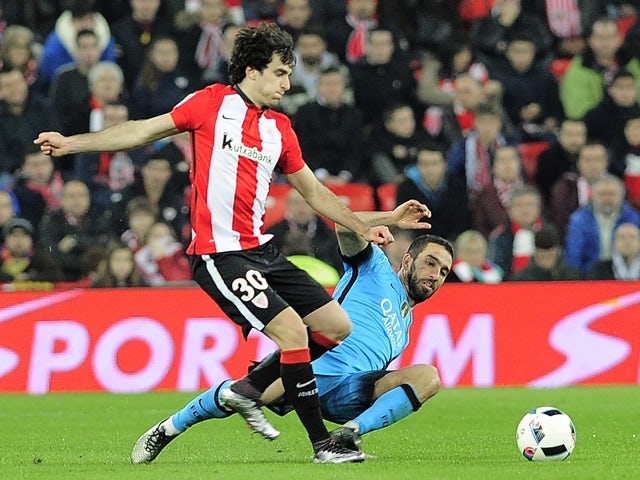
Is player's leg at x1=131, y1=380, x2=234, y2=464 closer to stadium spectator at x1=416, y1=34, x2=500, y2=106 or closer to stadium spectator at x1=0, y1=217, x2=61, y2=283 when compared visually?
stadium spectator at x1=0, y1=217, x2=61, y2=283

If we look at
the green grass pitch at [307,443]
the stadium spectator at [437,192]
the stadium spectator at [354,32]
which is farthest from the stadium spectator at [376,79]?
the green grass pitch at [307,443]

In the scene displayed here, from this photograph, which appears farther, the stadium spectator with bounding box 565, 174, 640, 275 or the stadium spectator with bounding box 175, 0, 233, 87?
the stadium spectator with bounding box 175, 0, 233, 87

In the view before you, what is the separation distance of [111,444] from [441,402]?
4362 mm

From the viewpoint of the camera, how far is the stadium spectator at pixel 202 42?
54.7 ft

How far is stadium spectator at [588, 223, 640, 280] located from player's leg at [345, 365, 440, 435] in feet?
25.5

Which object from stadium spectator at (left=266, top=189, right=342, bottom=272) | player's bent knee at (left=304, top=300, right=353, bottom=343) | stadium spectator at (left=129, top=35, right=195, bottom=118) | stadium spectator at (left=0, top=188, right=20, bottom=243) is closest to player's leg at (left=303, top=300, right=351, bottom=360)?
player's bent knee at (left=304, top=300, right=353, bottom=343)

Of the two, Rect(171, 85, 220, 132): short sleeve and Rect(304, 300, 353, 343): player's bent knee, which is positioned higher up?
Rect(171, 85, 220, 132): short sleeve

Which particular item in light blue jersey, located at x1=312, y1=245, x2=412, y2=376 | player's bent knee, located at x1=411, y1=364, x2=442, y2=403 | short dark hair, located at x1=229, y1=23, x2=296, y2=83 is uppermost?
short dark hair, located at x1=229, y1=23, x2=296, y2=83

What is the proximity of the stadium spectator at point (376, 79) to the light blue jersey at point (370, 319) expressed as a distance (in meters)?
8.64

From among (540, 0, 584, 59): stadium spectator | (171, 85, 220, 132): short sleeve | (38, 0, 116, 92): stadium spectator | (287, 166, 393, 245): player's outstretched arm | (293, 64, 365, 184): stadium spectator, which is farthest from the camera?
(540, 0, 584, 59): stadium spectator

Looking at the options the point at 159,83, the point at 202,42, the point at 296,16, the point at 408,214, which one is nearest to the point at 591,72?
the point at 296,16

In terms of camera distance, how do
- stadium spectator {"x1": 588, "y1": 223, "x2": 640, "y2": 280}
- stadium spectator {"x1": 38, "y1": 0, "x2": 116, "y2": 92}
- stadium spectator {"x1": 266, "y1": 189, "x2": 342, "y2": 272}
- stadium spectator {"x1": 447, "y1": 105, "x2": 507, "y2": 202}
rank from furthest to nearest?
stadium spectator {"x1": 38, "y1": 0, "x2": 116, "y2": 92} < stadium spectator {"x1": 447, "y1": 105, "x2": 507, "y2": 202} < stadium spectator {"x1": 588, "y1": 223, "x2": 640, "y2": 280} < stadium spectator {"x1": 266, "y1": 189, "x2": 342, "y2": 272}

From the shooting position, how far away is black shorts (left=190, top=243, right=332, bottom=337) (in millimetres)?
7047

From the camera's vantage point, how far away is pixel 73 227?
15125mm
